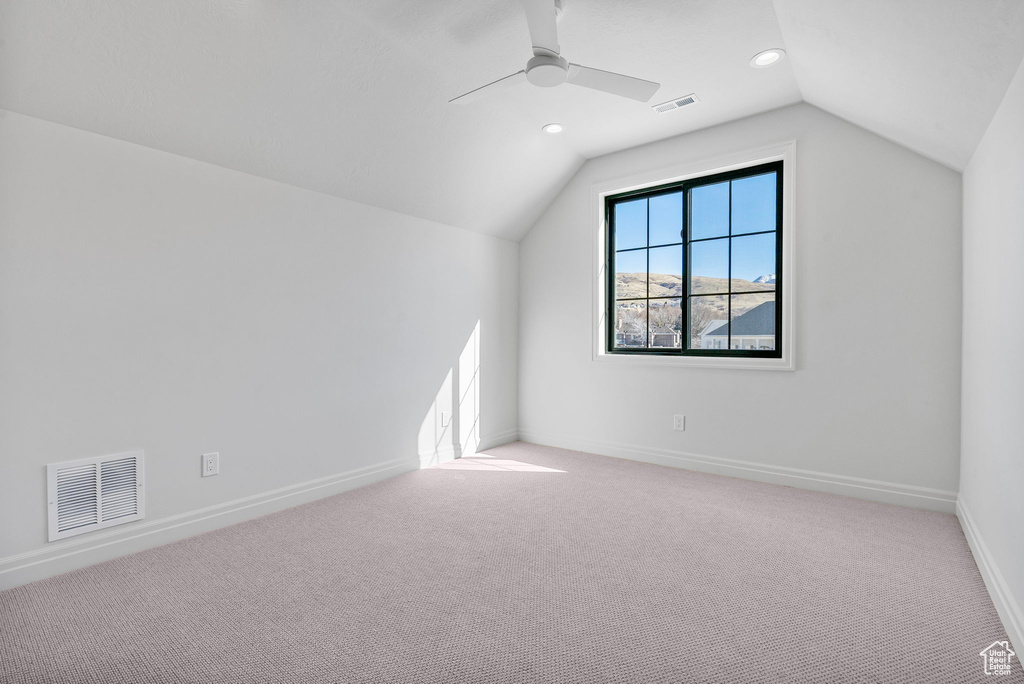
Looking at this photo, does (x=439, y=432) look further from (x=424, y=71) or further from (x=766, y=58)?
(x=766, y=58)

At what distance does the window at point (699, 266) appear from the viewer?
3629 millimetres

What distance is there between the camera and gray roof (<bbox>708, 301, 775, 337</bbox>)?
3.61 metres

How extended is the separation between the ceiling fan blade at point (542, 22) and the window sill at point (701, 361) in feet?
8.17

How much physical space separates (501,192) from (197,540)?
3.13m

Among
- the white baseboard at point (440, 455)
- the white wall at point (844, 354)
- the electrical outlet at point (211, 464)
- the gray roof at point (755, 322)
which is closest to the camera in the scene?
the electrical outlet at point (211, 464)

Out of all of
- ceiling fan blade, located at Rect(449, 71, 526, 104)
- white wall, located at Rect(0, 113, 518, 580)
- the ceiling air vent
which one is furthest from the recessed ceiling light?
white wall, located at Rect(0, 113, 518, 580)

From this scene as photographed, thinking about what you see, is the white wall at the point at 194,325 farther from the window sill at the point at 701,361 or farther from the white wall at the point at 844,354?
the white wall at the point at 844,354

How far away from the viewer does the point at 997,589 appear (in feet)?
6.38

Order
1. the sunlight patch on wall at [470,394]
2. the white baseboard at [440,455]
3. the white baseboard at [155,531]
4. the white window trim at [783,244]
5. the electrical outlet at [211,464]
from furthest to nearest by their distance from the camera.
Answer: the sunlight patch on wall at [470,394] < the white baseboard at [440,455] < the white window trim at [783,244] < the electrical outlet at [211,464] < the white baseboard at [155,531]

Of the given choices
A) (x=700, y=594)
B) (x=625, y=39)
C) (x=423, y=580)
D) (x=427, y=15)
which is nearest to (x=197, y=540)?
(x=423, y=580)

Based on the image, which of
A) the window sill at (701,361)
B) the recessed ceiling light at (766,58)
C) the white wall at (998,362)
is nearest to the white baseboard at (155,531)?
the window sill at (701,361)

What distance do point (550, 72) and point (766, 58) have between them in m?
1.44

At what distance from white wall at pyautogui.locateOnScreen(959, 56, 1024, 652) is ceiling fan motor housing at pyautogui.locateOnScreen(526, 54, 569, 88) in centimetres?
162

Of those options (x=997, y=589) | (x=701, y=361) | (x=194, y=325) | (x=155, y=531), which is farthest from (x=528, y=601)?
(x=701, y=361)
